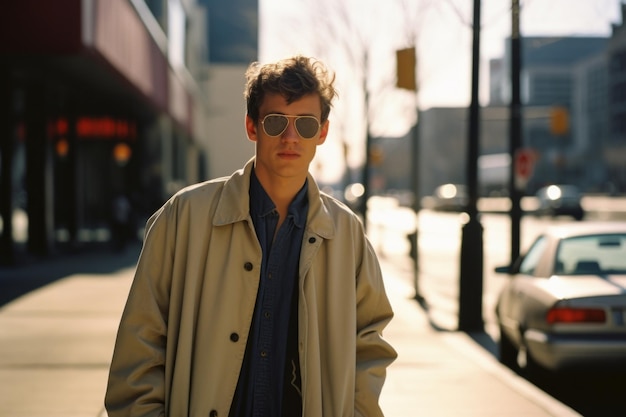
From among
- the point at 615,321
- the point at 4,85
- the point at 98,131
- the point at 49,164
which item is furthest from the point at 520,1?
the point at 98,131

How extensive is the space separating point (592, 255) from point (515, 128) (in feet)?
16.7

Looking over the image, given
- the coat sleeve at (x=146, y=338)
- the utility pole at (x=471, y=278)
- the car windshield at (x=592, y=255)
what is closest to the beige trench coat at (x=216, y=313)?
the coat sleeve at (x=146, y=338)

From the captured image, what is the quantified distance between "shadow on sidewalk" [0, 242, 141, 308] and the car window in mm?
6843

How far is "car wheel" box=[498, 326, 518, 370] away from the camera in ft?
28.3

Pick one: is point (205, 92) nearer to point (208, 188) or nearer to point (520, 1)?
point (520, 1)

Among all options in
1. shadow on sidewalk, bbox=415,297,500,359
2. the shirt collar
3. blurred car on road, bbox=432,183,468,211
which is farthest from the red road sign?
blurred car on road, bbox=432,183,468,211

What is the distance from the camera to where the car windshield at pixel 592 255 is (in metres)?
7.63

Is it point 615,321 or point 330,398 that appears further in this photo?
point 615,321

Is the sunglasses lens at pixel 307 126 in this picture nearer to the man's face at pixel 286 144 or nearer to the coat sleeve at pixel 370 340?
the man's face at pixel 286 144

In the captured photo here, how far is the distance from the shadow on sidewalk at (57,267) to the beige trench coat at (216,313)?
9774 mm

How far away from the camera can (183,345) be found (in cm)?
275

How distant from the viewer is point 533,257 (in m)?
8.52

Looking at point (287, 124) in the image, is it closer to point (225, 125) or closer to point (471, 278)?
point (471, 278)

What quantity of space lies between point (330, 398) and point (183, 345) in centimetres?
49
